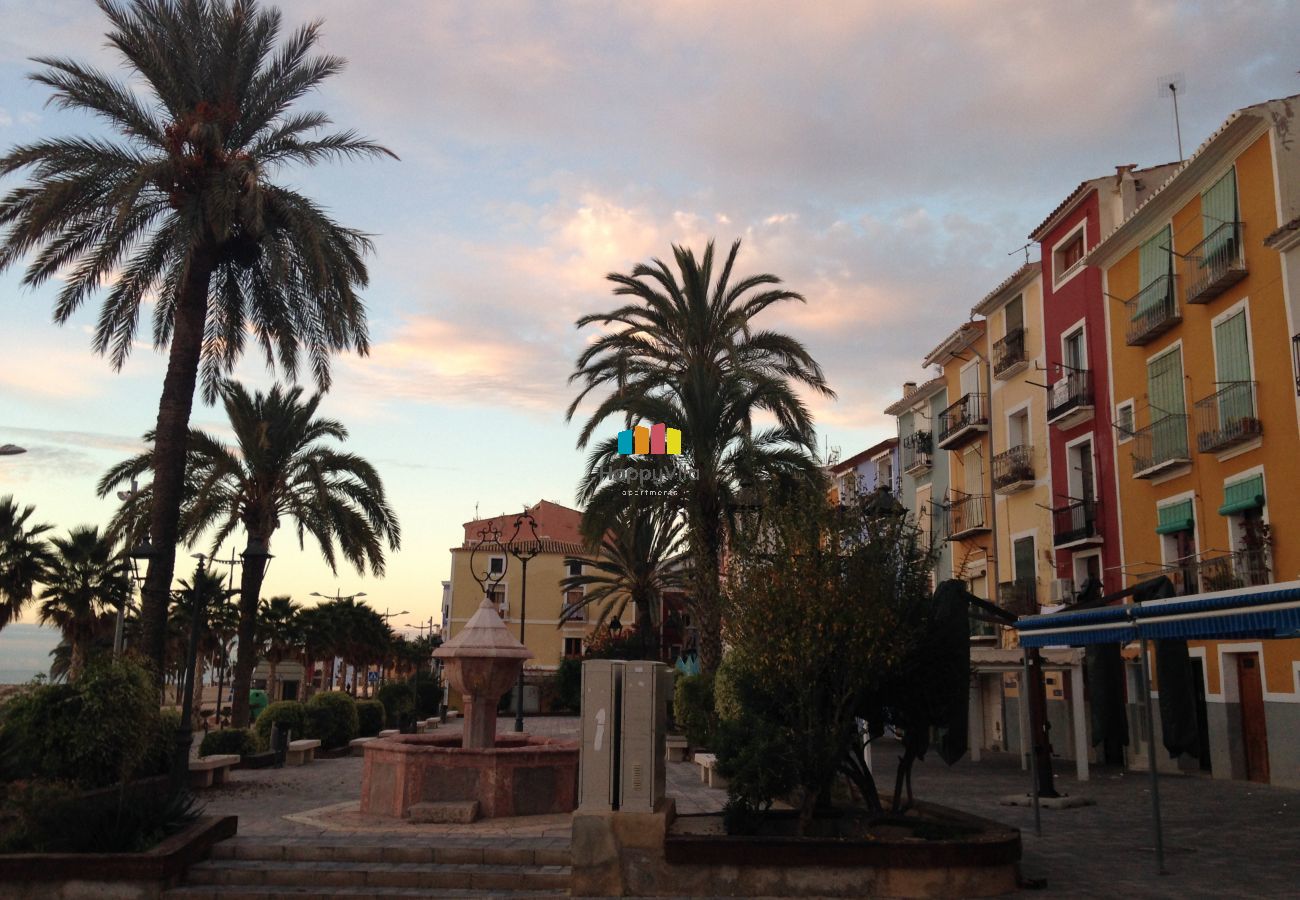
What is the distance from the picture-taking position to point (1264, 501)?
19453 mm

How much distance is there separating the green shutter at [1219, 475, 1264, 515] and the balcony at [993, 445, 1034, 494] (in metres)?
8.20

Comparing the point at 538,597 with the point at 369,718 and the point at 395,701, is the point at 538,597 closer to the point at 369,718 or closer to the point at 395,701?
the point at 395,701

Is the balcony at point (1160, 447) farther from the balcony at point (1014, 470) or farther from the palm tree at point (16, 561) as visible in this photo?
the palm tree at point (16, 561)

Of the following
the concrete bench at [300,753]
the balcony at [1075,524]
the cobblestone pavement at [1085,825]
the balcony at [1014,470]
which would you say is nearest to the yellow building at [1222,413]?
the balcony at [1075,524]

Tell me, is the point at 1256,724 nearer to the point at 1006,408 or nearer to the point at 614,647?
the point at 1006,408

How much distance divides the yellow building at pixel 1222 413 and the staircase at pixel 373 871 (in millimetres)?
12515

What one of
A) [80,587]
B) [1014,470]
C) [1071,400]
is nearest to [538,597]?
[80,587]

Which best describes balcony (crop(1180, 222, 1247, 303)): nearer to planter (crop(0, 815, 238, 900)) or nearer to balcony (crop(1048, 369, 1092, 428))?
balcony (crop(1048, 369, 1092, 428))

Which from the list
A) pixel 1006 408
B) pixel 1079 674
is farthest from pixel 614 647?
pixel 1079 674

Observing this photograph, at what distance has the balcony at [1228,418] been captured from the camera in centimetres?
1950

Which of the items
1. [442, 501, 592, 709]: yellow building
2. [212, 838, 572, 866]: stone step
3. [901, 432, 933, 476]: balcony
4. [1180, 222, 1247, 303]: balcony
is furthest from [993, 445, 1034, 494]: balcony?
[442, 501, 592, 709]: yellow building

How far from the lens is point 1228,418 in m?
20.2

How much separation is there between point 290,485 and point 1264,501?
68.3 feet

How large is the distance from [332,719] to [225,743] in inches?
179
